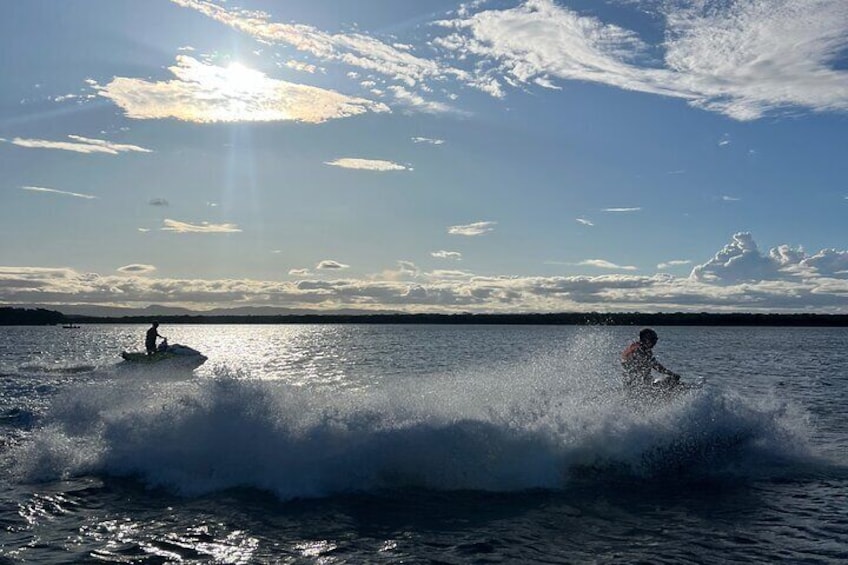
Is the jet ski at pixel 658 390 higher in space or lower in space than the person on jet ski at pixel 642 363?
lower

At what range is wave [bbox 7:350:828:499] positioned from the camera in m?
15.2

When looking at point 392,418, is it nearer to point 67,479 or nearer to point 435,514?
point 435,514

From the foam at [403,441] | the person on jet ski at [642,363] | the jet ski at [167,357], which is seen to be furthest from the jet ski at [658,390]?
the jet ski at [167,357]

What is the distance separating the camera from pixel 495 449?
15742 millimetres

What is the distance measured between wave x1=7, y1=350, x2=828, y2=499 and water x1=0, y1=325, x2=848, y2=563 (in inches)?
1.8

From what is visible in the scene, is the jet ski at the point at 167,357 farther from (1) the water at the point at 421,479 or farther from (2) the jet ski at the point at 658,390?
(2) the jet ski at the point at 658,390

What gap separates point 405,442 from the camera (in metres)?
15.8

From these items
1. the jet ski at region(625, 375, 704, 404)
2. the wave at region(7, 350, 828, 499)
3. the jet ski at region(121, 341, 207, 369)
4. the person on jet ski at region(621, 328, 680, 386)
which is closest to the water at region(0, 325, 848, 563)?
the wave at region(7, 350, 828, 499)

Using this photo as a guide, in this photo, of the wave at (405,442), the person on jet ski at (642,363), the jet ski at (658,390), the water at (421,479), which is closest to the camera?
the water at (421,479)

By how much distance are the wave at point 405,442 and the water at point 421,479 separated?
5 cm

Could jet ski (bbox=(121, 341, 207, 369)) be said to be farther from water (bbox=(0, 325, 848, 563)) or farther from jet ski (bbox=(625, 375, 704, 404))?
jet ski (bbox=(625, 375, 704, 404))

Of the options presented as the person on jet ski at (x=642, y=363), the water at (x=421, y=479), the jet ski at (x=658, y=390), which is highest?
the person on jet ski at (x=642, y=363)

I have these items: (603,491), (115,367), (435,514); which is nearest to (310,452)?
(435,514)

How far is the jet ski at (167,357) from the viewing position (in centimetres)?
4359
